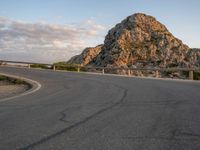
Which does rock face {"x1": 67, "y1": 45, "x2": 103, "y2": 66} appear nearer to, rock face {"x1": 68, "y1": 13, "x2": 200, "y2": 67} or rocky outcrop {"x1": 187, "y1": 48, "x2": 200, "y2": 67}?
rock face {"x1": 68, "y1": 13, "x2": 200, "y2": 67}

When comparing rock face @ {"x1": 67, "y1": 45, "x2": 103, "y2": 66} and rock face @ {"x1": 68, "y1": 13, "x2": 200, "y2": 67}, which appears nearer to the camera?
rock face @ {"x1": 68, "y1": 13, "x2": 200, "y2": 67}

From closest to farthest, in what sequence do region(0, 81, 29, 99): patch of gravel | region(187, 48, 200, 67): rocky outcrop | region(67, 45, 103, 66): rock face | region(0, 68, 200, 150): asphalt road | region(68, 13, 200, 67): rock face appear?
1. region(0, 68, 200, 150): asphalt road
2. region(0, 81, 29, 99): patch of gravel
3. region(187, 48, 200, 67): rocky outcrop
4. region(68, 13, 200, 67): rock face
5. region(67, 45, 103, 66): rock face

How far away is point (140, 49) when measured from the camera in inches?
2621

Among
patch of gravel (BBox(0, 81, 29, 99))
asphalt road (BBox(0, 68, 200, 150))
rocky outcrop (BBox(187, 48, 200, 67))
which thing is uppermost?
rocky outcrop (BBox(187, 48, 200, 67))

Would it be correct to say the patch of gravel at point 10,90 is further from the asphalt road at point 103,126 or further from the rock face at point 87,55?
the rock face at point 87,55

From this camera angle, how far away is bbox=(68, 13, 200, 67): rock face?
207 ft

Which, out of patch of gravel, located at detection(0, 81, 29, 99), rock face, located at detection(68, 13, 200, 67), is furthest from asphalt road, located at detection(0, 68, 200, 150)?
rock face, located at detection(68, 13, 200, 67)

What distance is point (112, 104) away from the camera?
11492mm

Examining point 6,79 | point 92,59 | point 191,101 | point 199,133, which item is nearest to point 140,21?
point 92,59

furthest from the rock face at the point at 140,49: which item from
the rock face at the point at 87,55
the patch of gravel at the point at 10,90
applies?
the patch of gravel at the point at 10,90

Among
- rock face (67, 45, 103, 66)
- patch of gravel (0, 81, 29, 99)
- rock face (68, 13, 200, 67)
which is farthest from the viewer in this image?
rock face (67, 45, 103, 66)

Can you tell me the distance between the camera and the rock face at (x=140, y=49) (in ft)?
207

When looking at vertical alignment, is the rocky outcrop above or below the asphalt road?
above

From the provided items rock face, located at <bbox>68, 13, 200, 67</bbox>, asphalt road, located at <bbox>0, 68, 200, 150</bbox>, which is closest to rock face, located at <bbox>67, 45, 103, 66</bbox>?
rock face, located at <bbox>68, 13, 200, 67</bbox>
